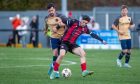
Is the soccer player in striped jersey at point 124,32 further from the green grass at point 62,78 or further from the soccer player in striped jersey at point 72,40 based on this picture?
the soccer player in striped jersey at point 72,40

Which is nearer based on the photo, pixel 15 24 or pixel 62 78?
pixel 62 78

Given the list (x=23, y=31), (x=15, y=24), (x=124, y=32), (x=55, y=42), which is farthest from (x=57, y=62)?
(x=15, y=24)

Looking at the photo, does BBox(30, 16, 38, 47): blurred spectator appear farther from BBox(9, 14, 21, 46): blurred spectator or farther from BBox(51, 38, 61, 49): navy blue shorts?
BBox(51, 38, 61, 49): navy blue shorts

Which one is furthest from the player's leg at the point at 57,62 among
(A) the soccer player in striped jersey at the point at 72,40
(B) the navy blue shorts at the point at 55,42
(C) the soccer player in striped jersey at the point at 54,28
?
(B) the navy blue shorts at the point at 55,42

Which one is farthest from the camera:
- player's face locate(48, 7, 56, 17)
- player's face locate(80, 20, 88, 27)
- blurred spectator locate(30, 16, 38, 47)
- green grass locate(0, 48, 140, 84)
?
blurred spectator locate(30, 16, 38, 47)

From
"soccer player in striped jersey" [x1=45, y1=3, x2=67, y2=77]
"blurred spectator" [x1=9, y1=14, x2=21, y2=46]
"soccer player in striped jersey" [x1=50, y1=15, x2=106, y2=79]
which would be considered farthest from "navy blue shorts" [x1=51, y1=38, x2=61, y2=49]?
"blurred spectator" [x1=9, y1=14, x2=21, y2=46]

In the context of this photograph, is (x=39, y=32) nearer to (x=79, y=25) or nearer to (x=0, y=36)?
(x=0, y=36)

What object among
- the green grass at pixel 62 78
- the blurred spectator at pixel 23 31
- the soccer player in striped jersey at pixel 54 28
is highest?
the soccer player in striped jersey at pixel 54 28

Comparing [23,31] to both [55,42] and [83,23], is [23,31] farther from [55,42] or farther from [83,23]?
[83,23]

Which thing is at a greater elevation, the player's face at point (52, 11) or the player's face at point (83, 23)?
the player's face at point (52, 11)

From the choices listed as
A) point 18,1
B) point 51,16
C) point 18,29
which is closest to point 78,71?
point 51,16

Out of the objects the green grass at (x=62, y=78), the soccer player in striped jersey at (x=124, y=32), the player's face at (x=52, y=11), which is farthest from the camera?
the soccer player in striped jersey at (x=124, y=32)

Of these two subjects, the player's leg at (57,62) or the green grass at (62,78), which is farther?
the player's leg at (57,62)

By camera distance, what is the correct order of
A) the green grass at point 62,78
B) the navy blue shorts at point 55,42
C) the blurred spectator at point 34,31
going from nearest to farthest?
the green grass at point 62,78 < the navy blue shorts at point 55,42 < the blurred spectator at point 34,31
